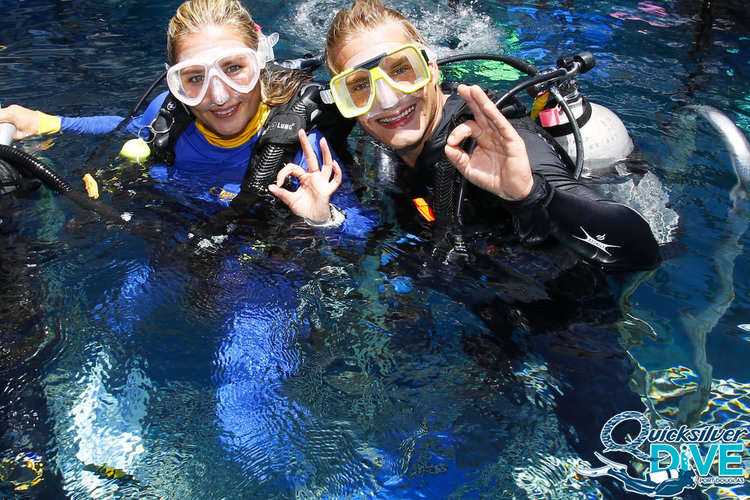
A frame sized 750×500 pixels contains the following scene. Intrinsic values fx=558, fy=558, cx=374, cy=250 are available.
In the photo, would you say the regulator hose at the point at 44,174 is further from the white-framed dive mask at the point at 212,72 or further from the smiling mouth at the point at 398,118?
the smiling mouth at the point at 398,118

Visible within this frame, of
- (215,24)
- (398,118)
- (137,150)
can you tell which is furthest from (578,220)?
(137,150)

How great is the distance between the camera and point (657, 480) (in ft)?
6.32

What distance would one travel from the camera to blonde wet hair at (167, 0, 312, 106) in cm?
295

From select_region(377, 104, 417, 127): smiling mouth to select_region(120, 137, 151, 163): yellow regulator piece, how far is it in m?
1.57

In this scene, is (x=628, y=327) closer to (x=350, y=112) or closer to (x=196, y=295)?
(x=350, y=112)

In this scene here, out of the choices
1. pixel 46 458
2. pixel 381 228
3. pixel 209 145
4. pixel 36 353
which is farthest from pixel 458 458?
pixel 209 145

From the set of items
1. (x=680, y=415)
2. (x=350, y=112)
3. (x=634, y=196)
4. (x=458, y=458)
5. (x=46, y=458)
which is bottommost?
(x=46, y=458)

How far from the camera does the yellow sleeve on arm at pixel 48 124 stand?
3.59m

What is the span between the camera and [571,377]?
7.41ft

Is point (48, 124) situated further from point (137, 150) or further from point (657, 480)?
point (657, 480)

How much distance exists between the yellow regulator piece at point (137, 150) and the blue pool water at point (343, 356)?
23 centimetres

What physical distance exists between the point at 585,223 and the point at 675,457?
887 millimetres

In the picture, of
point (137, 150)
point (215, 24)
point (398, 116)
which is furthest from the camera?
point (137, 150)

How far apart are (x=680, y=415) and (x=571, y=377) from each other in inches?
15.9
